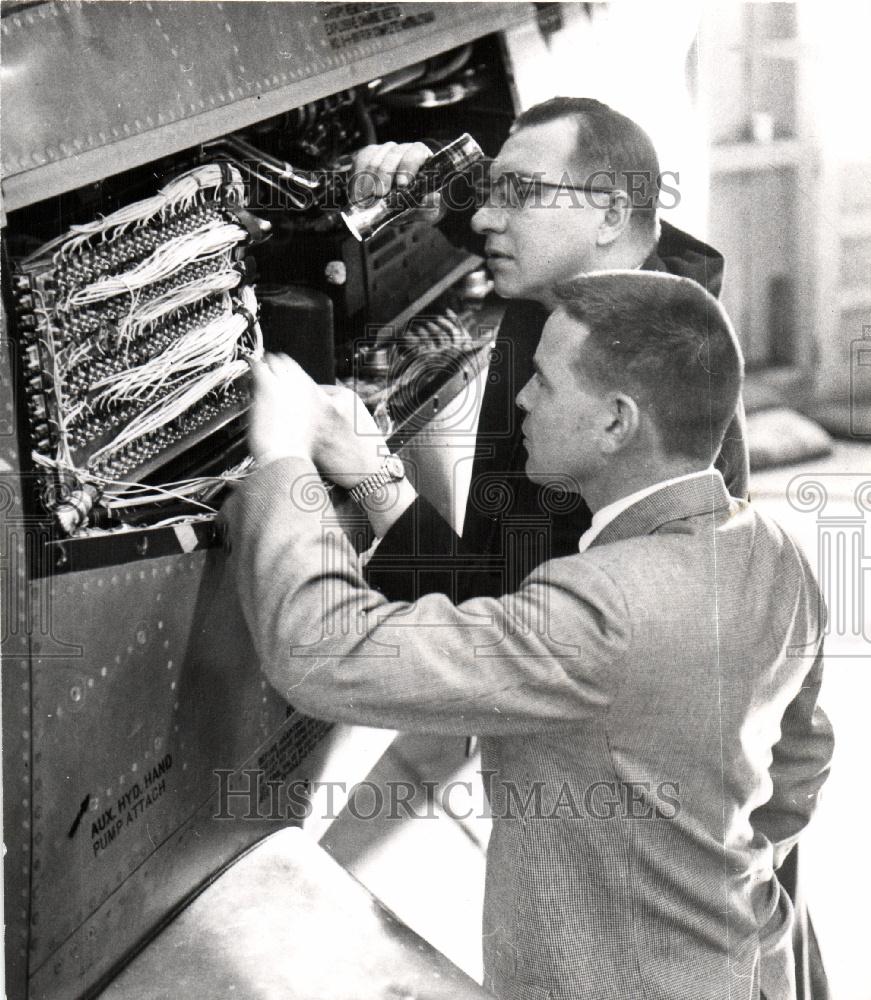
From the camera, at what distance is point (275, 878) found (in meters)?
1.65

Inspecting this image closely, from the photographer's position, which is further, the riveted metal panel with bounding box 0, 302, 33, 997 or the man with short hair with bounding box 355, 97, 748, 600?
the man with short hair with bounding box 355, 97, 748, 600

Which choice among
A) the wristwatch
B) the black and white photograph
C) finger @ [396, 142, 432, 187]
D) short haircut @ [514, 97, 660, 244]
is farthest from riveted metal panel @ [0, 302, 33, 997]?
short haircut @ [514, 97, 660, 244]

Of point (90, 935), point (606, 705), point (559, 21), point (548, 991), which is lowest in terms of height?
point (548, 991)

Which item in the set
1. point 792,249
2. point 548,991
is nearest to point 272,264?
point 792,249

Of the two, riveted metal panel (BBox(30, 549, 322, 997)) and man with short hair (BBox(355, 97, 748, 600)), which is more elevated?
man with short hair (BBox(355, 97, 748, 600))

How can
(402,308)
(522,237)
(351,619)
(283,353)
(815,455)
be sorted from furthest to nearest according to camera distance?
(402,308) → (283,353) → (522,237) → (815,455) → (351,619)

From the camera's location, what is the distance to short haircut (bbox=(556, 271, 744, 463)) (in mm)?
1412

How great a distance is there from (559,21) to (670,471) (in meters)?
1.04

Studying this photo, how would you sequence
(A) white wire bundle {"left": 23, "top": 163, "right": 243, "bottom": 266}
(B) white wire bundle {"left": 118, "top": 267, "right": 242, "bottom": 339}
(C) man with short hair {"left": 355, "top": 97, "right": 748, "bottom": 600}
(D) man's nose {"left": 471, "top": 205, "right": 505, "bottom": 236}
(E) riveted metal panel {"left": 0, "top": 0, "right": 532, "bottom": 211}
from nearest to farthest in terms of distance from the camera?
1. (E) riveted metal panel {"left": 0, "top": 0, "right": 532, "bottom": 211}
2. (A) white wire bundle {"left": 23, "top": 163, "right": 243, "bottom": 266}
3. (B) white wire bundle {"left": 118, "top": 267, "right": 242, "bottom": 339}
4. (C) man with short hair {"left": 355, "top": 97, "right": 748, "bottom": 600}
5. (D) man's nose {"left": 471, "top": 205, "right": 505, "bottom": 236}

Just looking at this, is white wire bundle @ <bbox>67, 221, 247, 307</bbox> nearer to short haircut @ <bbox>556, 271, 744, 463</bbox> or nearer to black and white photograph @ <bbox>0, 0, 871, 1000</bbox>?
black and white photograph @ <bbox>0, 0, 871, 1000</bbox>

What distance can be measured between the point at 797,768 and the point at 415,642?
69 centimetres

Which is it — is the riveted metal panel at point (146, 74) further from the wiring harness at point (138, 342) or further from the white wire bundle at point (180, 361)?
the white wire bundle at point (180, 361)

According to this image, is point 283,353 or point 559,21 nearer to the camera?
point 283,353

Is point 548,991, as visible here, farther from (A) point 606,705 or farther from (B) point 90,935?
(B) point 90,935
